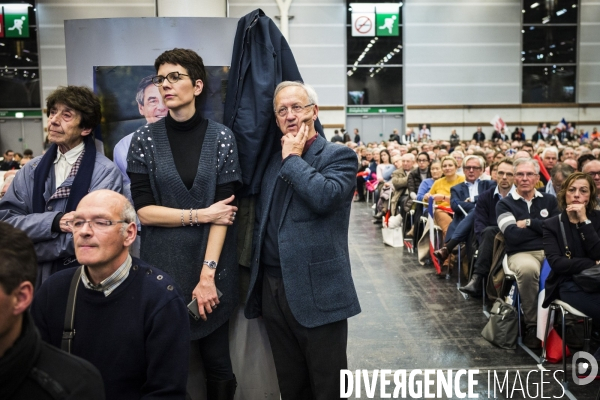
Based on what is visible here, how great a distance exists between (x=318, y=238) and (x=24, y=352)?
1508 millimetres

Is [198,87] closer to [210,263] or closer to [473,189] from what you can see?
[210,263]

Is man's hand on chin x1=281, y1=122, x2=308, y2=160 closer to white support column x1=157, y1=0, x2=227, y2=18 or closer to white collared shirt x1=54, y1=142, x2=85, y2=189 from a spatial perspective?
white collared shirt x1=54, y1=142, x2=85, y2=189

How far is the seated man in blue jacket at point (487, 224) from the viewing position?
6.24m

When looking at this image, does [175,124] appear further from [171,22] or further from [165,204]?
[171,22]

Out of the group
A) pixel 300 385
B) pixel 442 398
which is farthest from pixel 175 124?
pixel 442 398

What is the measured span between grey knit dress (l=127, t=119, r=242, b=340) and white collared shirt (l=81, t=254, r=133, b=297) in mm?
666

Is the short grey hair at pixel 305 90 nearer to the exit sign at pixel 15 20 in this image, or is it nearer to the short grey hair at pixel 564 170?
the short grey hair at pixel 564 170

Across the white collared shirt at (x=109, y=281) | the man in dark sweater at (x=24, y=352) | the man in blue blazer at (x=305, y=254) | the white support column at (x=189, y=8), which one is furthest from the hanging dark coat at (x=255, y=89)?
the man in dark sweater at (x=24, y=352)

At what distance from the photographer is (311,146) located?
2.80m

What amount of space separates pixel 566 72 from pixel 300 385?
97.7ft

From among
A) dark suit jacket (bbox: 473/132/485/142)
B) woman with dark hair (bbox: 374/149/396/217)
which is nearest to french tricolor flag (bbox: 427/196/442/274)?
woman with dark hair (bbox: 374/149/396/217)

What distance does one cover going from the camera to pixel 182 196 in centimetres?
271

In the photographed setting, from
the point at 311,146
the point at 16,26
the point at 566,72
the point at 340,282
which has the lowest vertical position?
the point at 340,282

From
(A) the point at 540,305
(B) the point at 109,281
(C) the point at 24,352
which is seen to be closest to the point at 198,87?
(B) the point at 109,281
